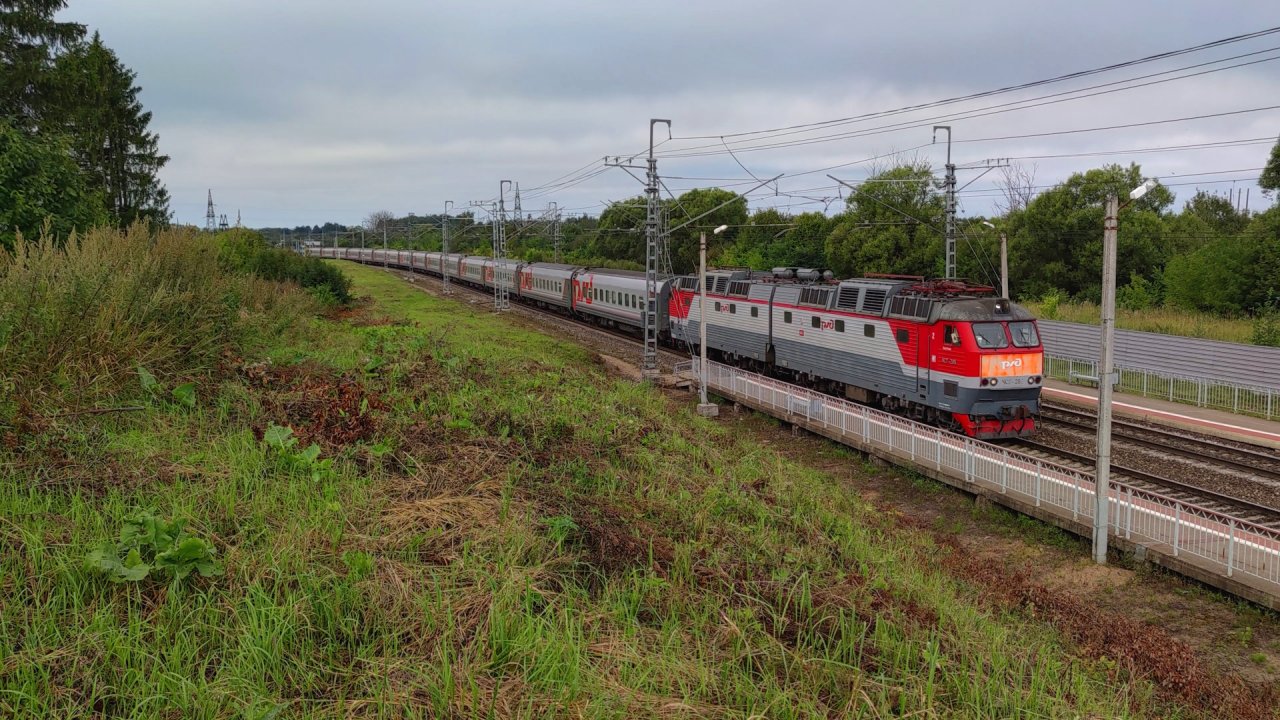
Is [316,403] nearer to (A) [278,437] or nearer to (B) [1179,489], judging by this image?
(A) [278,437]

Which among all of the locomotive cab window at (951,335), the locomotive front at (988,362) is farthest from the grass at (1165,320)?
the locomotive cab window at (951,335)

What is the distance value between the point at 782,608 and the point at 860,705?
4.98ft

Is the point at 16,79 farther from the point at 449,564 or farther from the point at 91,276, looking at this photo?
the point at 449,564

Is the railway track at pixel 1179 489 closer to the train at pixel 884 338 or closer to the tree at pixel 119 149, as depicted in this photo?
the train at pixel 884 338

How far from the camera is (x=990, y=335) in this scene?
1828 cm

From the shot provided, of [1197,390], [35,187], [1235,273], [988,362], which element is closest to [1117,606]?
[988,362]

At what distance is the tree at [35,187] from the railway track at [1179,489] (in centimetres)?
2258

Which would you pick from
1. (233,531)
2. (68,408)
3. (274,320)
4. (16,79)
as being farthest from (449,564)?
(16,79)

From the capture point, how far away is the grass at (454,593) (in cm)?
511

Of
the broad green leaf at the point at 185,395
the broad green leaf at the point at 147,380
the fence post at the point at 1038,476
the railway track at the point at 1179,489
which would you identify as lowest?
the railway track at the point at 1179,489

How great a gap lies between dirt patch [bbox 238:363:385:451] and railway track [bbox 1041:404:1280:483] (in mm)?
17451

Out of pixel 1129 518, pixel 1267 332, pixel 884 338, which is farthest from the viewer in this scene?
pixel 1267 332

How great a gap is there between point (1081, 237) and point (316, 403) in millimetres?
43522

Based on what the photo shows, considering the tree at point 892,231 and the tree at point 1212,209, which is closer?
the tree at point 892,231
